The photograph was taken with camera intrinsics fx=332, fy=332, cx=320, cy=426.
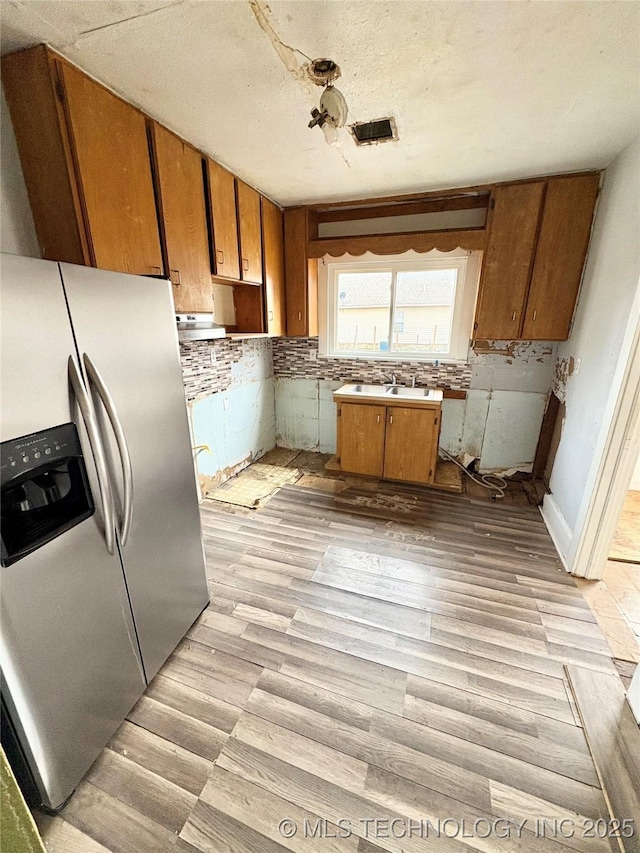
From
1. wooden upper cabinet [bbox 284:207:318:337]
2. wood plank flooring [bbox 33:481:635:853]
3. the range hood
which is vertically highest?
wooden upper cabinet [bbox 284:207:318:337]

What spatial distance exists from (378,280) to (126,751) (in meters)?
3.59

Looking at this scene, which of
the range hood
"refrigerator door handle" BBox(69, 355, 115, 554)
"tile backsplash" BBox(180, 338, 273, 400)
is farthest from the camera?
"tile backsplash" BBox(180, 338, 273, 400)

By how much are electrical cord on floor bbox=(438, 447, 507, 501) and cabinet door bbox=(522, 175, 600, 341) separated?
131 centimetres

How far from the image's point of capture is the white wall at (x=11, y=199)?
137 cm

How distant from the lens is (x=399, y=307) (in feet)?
10.7

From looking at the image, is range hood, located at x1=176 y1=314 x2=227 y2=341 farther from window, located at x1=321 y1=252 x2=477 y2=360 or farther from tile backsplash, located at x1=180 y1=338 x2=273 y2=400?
window, located at x1=321 y1=252 x2=477 y2=360

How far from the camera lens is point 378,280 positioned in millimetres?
3287

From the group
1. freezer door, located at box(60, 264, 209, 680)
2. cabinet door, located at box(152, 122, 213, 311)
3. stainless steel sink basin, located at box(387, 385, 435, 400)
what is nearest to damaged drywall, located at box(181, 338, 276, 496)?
cabinet door, located at box(152, 122, 213, 311)

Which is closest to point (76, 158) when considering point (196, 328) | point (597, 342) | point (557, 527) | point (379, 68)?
point (196, 328)

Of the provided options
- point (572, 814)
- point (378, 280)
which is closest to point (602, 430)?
point (572, 814)

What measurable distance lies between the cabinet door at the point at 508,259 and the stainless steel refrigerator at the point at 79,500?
8.17ft

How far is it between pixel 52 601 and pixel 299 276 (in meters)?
3.00

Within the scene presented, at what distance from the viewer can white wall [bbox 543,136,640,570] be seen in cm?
183

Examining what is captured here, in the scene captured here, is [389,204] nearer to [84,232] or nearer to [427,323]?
[427,323]
